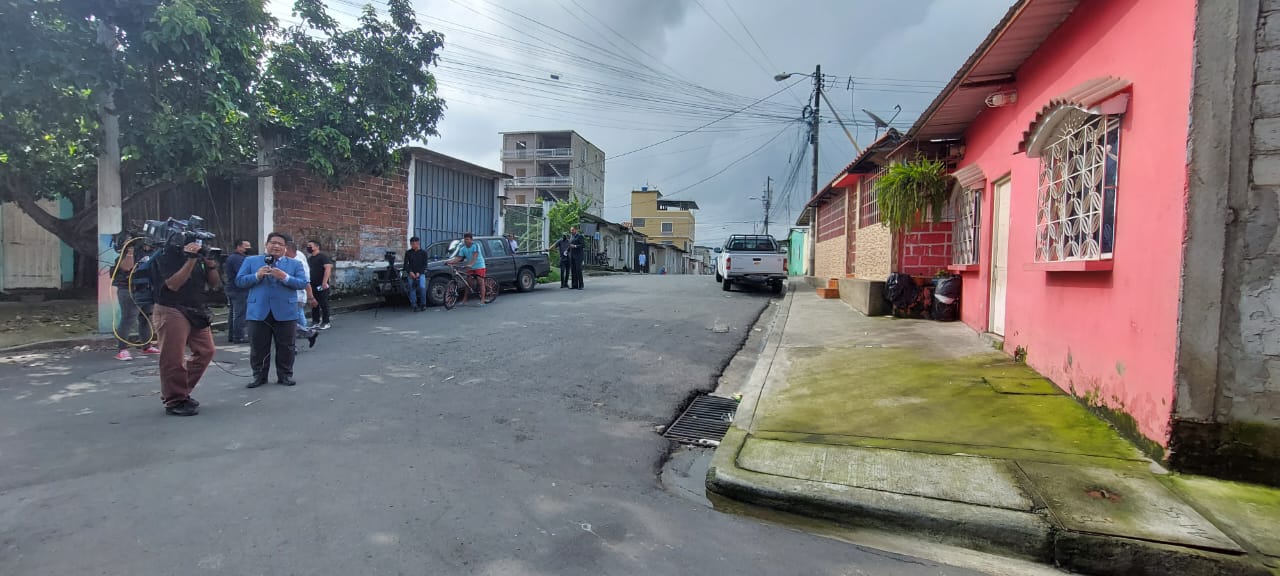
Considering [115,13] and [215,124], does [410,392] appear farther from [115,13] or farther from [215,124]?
[115,13]

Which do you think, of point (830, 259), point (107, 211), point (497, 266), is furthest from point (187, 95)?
point (830, 259)

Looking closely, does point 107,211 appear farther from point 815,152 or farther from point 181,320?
point 815,152

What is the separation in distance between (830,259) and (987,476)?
14.5 meters

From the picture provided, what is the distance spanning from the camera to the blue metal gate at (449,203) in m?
16.7

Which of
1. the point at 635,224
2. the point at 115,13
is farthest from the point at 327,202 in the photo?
the point at 635,224

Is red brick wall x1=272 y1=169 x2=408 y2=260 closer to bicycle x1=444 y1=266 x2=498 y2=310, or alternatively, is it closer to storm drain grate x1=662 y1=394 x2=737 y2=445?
bicycle x1=444 y1=266 x2=498 y2=310

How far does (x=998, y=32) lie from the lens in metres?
5.61

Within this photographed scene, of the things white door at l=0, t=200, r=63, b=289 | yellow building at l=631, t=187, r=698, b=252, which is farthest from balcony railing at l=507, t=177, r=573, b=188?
white door at l=0, t=200, r=63, b=289

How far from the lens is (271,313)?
6.15 m

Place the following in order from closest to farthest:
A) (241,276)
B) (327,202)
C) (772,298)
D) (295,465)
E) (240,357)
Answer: (295,465)
(241,276)
(240,357)
(327,202)
(772,298)

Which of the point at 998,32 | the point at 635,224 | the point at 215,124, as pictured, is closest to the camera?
the point at 998,32

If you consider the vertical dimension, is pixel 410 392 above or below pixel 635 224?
below

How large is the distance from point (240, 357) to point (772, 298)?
11.2m

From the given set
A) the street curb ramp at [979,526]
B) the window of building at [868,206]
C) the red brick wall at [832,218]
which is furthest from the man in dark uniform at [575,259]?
the street curb ramp at [979,526]
